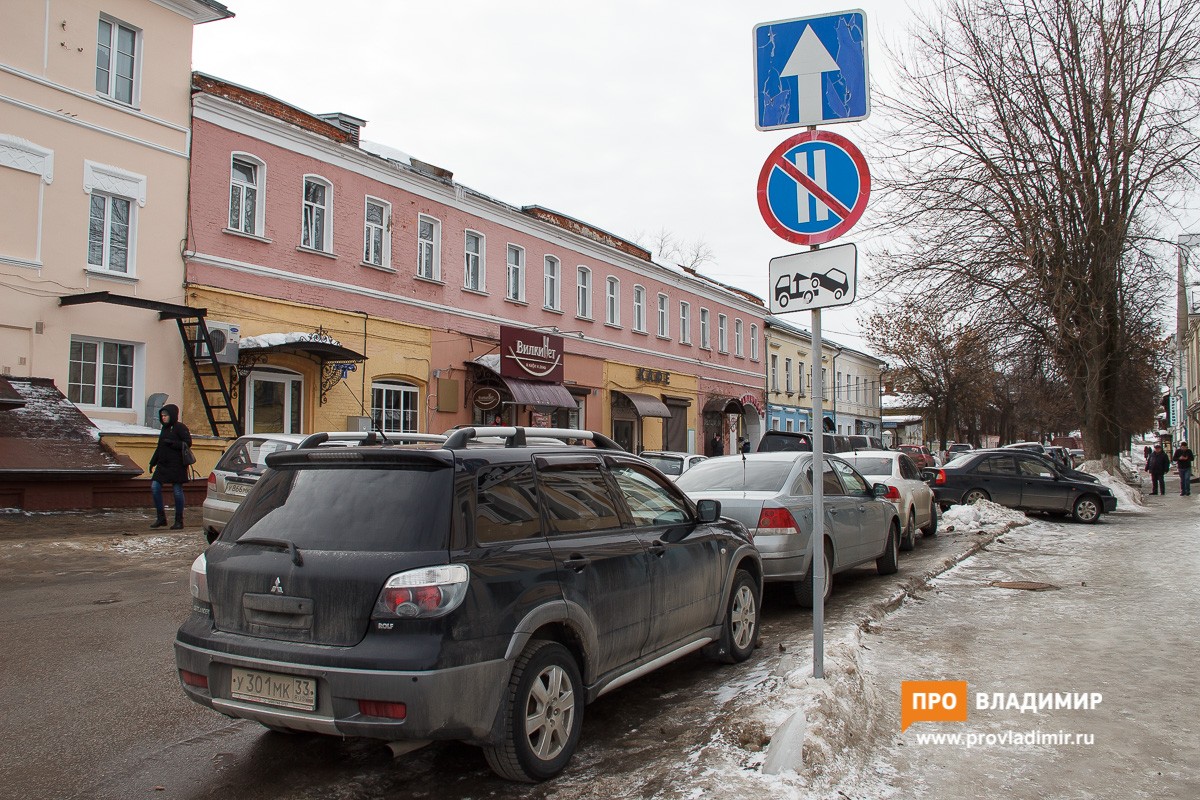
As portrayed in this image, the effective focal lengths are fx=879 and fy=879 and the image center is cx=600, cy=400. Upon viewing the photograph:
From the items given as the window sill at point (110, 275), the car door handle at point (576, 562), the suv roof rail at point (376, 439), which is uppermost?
the window sill at point (110, 275)

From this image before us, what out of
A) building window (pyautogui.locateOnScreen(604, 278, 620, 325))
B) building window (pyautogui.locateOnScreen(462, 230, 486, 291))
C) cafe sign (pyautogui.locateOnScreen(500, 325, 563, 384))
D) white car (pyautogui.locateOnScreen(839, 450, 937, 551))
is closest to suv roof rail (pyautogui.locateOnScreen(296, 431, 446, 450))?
white car (pyautogui.locateOnScreen(839, 450, 937, 551))

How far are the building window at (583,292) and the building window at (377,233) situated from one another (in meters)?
8.63

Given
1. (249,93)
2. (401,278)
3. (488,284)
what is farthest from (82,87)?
(488,284)

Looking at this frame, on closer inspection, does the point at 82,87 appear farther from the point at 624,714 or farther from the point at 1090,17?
the point at 1090,17

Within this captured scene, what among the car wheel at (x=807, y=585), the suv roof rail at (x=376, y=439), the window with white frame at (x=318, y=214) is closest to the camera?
the suv roof rail at (x=376, y=439)

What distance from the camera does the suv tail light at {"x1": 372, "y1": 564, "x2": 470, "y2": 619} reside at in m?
3.69

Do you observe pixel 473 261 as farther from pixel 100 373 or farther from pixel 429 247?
pixel 100 373

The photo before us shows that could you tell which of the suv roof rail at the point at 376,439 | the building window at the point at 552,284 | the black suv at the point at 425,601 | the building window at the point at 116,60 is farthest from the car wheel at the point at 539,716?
the building window at the point at 552,284

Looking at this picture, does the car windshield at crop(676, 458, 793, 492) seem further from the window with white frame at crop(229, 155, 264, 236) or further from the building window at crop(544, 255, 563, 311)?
the building window at crop(544, 255, 563, 311)

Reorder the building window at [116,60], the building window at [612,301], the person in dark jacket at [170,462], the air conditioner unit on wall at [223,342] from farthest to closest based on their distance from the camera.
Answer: the building window at [612,301] < the air conditioner unit on wall at [223,342] < the building window at [116,60] < the person in dark jacket at [170,462]

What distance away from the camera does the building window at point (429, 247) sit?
22484 millimetres

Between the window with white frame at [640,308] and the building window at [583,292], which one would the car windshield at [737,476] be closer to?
the building window at [583,292]

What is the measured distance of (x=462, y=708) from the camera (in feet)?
12.0

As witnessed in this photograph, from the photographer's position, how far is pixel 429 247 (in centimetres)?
2281
